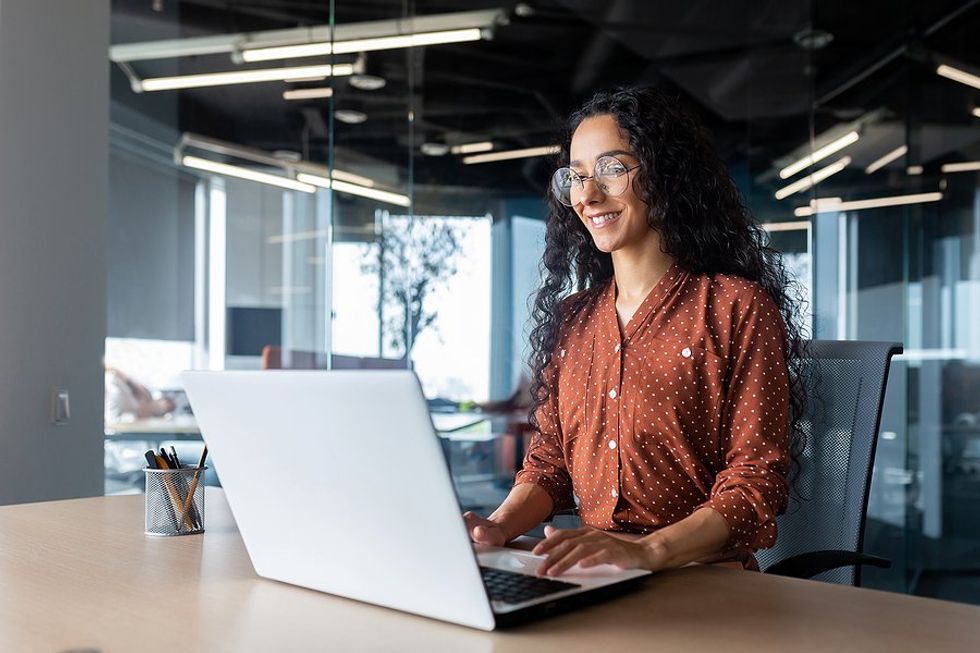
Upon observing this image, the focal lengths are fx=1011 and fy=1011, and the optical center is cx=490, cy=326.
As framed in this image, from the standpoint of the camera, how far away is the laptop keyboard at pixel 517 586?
3.34 feet

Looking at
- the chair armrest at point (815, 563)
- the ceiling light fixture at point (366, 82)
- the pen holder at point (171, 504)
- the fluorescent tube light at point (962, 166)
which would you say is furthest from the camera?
the ceiling light fixture at point (366, 82)

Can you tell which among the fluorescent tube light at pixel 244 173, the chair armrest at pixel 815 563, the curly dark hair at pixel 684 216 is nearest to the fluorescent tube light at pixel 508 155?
the fluorescent tube light at pixel 244 173

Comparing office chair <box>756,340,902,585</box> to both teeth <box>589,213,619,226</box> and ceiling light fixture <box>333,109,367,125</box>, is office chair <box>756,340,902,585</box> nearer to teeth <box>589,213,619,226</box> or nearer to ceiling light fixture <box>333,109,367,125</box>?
teeth <box>589,213,619,226</box>

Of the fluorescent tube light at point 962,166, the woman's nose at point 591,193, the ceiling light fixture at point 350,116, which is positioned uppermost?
the ceiling light fixture at point 350,116

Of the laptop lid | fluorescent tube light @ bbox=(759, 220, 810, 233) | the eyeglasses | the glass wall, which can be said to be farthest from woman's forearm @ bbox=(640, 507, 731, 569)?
fluorescent tube light @ bbox=(759, 220, 810, 233)

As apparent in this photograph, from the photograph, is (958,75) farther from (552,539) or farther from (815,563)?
(552,539)

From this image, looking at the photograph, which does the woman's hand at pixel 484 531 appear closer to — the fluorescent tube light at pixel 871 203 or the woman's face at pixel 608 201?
the woman's face at pixel 608 201

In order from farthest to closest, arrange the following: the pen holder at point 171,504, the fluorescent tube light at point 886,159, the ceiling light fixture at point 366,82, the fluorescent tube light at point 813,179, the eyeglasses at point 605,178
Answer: the ceiling light fixture at point 366,82 < the fluorescent tube light at point 813,179 < the fluorescent tube light at point 886,159 < the eyeglasses at point 605,178 < the pen holder at point 171,504

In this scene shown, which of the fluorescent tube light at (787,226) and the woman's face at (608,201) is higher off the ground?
the fluorescent tube light at (787,226)

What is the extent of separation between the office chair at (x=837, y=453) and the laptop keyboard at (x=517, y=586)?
0.84m

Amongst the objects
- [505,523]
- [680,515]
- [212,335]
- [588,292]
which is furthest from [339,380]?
[212,335]

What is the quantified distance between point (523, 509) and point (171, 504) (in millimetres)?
560

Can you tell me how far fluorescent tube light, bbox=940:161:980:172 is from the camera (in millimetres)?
4027

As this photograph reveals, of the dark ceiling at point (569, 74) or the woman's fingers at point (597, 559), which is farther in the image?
the dark ceiling at point (569, 74)
